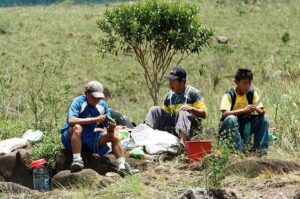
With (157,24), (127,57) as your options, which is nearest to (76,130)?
(157,24)

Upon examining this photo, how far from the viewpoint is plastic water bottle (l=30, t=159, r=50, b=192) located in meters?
7.34

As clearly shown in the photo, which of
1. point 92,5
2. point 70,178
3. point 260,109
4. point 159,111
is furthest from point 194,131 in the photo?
point 92,5

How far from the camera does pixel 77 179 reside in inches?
271

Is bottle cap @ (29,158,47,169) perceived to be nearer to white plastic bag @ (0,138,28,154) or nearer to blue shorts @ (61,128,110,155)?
blue shorts @ (61,128,110,155)

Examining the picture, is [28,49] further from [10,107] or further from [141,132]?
[141,132]

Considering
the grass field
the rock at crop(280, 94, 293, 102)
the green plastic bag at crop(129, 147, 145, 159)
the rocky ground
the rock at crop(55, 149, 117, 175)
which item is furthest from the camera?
the grass field

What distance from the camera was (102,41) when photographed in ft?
38.0

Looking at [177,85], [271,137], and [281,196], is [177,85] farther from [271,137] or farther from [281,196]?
[281,196]

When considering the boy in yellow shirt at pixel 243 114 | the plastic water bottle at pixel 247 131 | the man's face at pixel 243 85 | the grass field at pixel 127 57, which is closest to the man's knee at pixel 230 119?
the boy in yellow shirt at pixel 243 114

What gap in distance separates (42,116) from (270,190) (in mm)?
4876

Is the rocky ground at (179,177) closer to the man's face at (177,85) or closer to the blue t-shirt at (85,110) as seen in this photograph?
the blue t-shirt at (85,110)

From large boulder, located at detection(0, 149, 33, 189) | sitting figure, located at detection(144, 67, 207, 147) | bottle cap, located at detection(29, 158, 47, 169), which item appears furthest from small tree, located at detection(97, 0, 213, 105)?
bottle cap, located at detection(29, 158, 47, 169)

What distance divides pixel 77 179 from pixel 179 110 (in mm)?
1957

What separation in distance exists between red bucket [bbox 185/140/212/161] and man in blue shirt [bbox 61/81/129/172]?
2.59 feet
